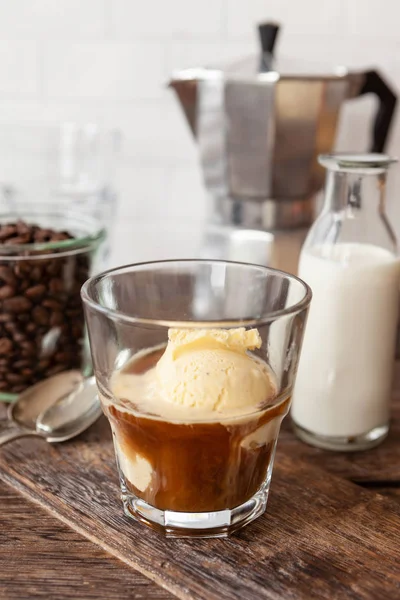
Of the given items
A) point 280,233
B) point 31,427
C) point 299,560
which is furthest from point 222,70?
point 299,560

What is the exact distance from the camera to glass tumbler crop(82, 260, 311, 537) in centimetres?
54

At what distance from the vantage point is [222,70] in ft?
3.25

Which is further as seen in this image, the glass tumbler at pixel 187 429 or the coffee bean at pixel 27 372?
the coffee bean at pixel 27 372

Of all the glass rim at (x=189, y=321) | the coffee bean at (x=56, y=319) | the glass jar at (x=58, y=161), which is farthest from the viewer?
the glass jar at (x=58, y=161)

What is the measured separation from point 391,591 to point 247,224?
63 cm

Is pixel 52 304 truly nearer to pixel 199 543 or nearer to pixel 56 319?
pixel 56 319

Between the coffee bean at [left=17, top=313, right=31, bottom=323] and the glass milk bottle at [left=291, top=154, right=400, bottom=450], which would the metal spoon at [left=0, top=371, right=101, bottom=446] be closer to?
the coffee bean at [left=17, top=313, right=31, bottom=323]

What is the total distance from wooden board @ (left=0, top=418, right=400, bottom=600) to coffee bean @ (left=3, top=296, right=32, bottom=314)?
15 cm

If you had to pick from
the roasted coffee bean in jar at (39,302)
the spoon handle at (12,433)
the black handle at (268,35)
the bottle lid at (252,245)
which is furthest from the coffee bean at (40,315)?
the black handle at (268,35)

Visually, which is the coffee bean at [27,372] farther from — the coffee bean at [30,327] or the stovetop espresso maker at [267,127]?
the stovetop espresso maker at [267,127]

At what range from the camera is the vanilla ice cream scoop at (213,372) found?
0.55 metres

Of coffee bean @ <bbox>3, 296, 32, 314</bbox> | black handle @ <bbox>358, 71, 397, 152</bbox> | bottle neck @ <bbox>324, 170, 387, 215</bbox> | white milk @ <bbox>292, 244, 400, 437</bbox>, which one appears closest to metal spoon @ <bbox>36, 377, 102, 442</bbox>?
coffee bean @ <bbox>3, 296, 32, 314</bbox>

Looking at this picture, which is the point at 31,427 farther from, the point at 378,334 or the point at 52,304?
the point at 378,334

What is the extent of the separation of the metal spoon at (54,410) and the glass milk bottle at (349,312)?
22 cm
